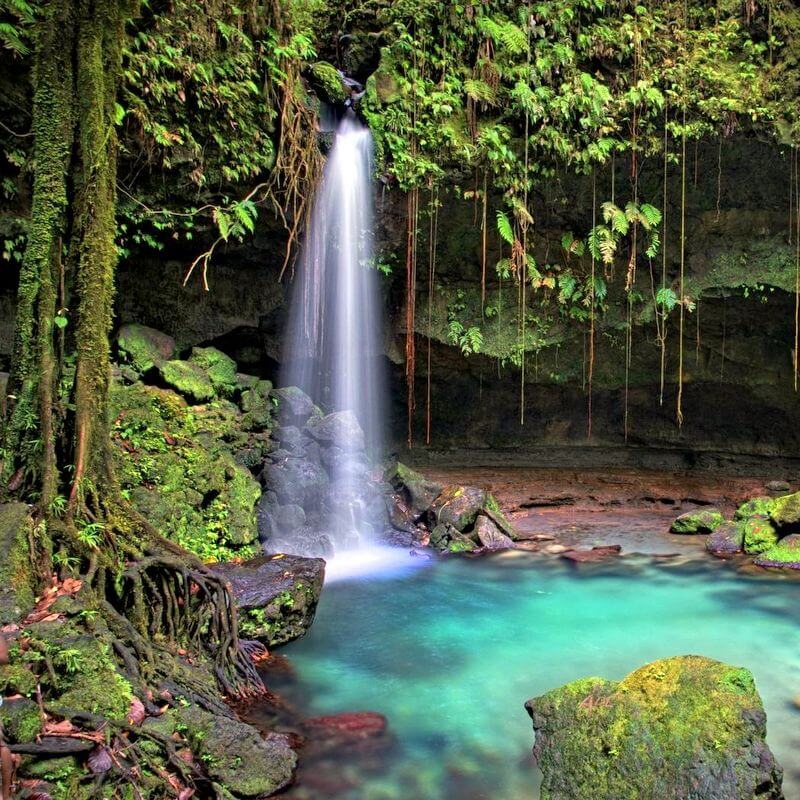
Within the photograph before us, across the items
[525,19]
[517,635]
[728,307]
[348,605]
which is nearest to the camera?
[517,635]

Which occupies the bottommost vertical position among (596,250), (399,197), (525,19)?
(596,250)

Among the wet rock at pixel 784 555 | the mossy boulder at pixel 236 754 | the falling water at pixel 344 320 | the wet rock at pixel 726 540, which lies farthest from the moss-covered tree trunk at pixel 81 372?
the wet rock at pixel 726 540

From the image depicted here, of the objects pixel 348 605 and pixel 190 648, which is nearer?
pixel 190 648

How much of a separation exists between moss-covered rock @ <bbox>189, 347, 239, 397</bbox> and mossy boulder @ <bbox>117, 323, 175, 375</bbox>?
420 mm

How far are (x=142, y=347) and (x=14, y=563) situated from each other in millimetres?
6162

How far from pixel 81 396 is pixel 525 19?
9110 millimetres

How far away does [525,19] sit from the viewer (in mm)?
10047

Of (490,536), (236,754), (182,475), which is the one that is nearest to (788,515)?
(490,536)

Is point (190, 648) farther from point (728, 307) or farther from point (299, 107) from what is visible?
point (728, 307)

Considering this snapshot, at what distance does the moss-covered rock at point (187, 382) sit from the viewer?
30.7 ft

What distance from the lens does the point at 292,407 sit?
10.6m

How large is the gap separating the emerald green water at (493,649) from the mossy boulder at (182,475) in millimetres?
1567

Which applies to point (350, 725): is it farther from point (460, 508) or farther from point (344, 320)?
point (344, 320)

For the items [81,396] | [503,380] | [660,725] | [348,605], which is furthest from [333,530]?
[660,725]
